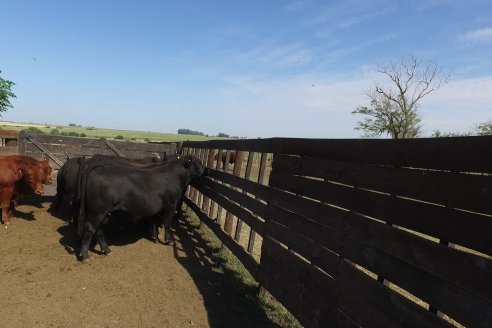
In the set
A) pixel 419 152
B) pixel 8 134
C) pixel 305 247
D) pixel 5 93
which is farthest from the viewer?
pixel 5 93

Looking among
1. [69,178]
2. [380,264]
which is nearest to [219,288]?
[380,264]

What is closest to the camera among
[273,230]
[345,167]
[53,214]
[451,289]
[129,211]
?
[451,289]

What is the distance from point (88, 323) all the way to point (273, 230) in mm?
2176

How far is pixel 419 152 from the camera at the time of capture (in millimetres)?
2438

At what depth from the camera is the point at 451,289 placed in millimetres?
2051

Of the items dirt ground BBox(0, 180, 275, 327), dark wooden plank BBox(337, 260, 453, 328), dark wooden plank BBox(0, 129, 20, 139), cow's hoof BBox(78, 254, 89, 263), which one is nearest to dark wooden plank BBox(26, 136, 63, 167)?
dirt ground BBox(0, 180, 275, 327)

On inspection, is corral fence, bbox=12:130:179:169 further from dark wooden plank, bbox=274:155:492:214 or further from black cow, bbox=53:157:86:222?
dark wooden plank, bbox=274:155:492:214

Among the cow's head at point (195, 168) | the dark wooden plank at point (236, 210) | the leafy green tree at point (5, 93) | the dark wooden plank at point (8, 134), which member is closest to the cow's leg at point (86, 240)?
the dark wooden plank at point (236, 210)

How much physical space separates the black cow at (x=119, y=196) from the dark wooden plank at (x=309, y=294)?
109 inches

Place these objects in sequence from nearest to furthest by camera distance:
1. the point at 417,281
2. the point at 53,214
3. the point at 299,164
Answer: the point at 417,281 → the point at 299,164 → the point at 53,214

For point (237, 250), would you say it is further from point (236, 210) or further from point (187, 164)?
point (187, 164)

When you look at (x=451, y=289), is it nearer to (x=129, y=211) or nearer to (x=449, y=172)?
(x=449, y=172)

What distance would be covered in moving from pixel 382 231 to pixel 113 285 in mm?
3869

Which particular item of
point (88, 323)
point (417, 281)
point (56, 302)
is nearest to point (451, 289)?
point (417, 281)
